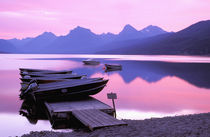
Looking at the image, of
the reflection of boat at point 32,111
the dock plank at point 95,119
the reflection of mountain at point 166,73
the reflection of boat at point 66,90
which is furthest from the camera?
the reflection of mountain at point 166,73

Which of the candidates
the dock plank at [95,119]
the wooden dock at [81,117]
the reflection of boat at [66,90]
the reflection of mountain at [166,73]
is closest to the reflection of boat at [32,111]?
the reflection of boat at [66,90]

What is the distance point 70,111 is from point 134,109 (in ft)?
25.2

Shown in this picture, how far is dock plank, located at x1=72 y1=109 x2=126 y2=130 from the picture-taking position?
12.3 metres

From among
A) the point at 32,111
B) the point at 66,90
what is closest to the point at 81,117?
the point at 66,90

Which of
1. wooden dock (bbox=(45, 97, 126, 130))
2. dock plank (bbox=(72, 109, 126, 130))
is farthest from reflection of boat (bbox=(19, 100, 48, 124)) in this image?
dock plank (bbox=(72, 109, 126, 130))

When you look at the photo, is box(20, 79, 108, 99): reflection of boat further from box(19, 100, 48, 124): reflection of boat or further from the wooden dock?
the wooden dock

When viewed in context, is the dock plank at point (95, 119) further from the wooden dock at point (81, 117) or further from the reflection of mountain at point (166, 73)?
the reflection of mountain at point (166, 73)

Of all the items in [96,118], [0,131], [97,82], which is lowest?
[0,131]

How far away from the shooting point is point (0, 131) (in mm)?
15266

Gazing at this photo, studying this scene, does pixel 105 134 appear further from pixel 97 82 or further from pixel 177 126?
pixel 97 82

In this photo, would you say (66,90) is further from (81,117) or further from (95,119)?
(95,119)

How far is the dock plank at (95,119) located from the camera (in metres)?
12.3

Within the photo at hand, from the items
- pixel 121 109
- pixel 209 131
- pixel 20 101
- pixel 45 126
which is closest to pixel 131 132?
pixel 209 131

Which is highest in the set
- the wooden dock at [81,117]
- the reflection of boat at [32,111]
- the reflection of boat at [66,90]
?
the reflection of boat at [66,90]
